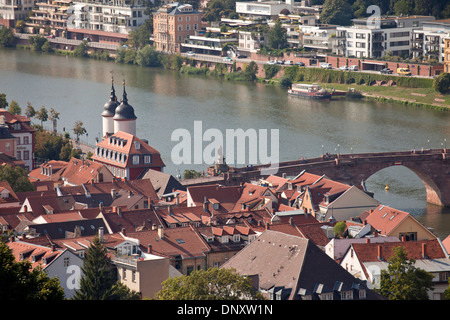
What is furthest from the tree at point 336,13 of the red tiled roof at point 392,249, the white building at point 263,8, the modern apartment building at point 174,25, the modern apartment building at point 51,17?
the red tiled roof at point 392,249

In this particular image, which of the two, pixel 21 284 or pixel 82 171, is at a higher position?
pixel 21 284

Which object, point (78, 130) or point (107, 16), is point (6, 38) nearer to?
point (107, 16)

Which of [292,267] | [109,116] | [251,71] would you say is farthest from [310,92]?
[292,267]

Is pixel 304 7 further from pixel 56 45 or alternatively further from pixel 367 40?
pixel 56 45

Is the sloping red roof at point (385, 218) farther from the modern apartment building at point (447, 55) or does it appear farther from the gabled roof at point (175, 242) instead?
the modern apartment building at point (447, 55)

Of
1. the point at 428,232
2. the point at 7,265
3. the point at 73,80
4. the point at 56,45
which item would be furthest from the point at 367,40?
the point at 7,265

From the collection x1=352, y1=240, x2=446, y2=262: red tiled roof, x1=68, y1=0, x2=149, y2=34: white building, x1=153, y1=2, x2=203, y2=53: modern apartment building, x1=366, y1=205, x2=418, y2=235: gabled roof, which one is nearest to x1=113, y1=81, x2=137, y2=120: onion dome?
x1=366, y1=205, x2=418, y2=235: gabled roof
